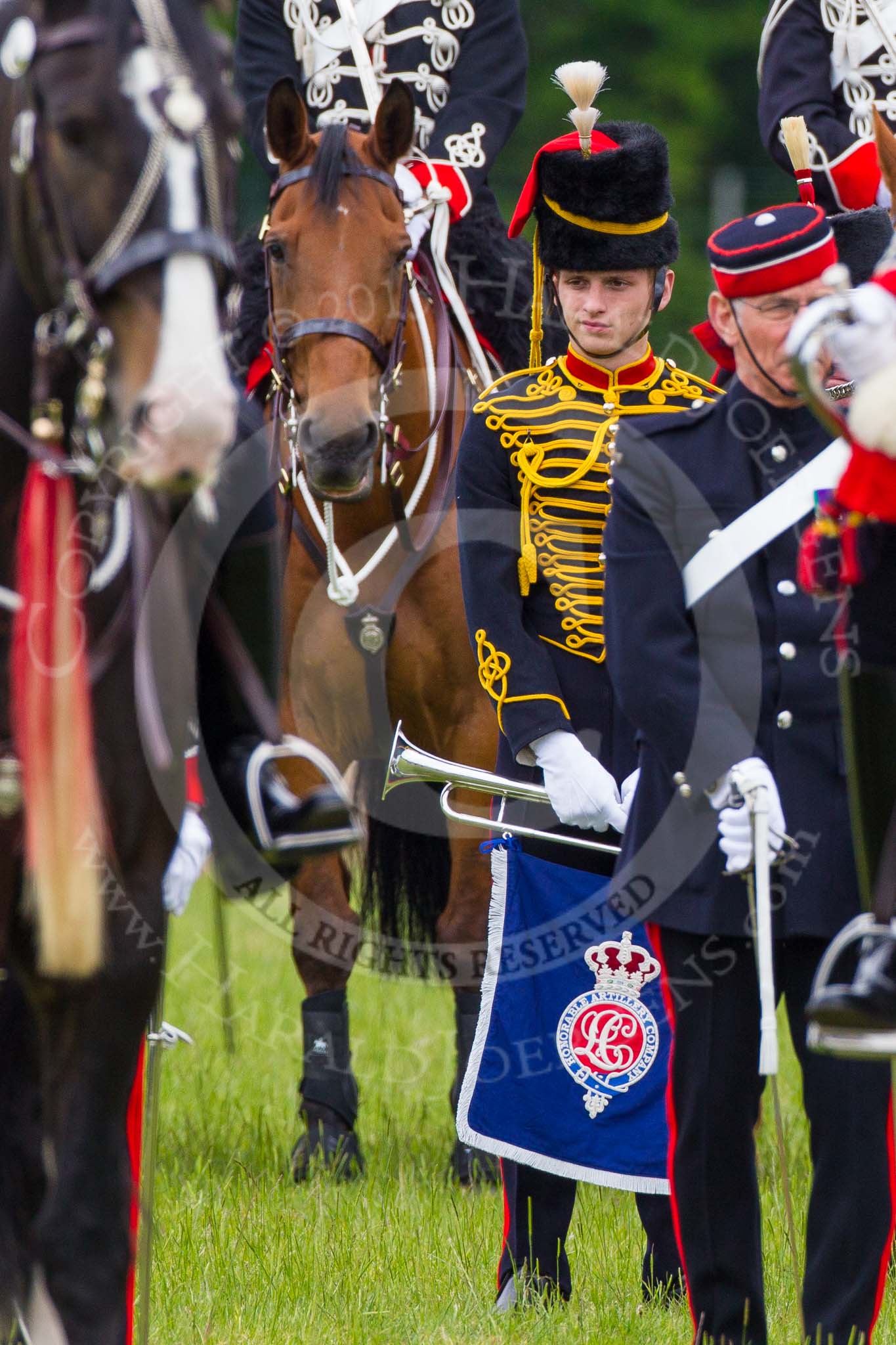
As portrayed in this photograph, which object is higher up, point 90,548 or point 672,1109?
point 90,548

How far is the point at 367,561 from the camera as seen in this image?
5.91m

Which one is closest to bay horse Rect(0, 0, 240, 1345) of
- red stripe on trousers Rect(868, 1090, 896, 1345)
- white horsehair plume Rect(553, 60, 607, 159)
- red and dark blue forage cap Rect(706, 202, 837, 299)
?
red and dark blue forage cap Rect(706, 202, 837, 299)

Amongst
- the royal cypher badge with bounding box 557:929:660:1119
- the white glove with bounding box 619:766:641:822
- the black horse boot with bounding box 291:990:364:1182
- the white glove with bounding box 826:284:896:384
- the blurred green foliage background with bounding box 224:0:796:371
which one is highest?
the blurred green foliage background with bounding box 224:0:796:371

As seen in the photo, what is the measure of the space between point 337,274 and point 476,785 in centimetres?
124

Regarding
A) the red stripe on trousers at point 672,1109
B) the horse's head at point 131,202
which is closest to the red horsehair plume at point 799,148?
the red stripe on trousers at point 672,1109

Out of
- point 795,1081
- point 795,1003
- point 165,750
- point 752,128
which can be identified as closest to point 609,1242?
point 795,1003

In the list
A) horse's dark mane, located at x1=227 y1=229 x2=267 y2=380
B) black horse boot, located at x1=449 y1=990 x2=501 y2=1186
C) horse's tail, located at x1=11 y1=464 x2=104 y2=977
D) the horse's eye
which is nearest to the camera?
the horse's eye

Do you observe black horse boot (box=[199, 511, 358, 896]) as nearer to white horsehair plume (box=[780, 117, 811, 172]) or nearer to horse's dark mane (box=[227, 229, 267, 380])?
white horsehair plume (box=[780, 117, 811, 172])

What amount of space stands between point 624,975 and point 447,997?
11.0 feet

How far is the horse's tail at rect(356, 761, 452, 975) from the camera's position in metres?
6.37

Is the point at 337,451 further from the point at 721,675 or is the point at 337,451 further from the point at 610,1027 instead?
the point at 721,675

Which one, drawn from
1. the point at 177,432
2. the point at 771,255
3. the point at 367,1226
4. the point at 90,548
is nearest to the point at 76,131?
the point at 177,432

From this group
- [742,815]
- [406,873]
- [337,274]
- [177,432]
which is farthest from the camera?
[406,873]

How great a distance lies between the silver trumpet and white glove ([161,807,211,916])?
3.88 ft
